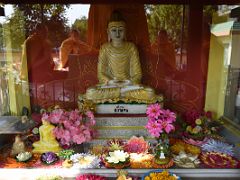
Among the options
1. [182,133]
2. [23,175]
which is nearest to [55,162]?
[23,175]

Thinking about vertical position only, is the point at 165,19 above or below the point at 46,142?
above

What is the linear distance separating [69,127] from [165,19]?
2553 millimetres

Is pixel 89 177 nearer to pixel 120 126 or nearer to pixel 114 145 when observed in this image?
pixel 114 145

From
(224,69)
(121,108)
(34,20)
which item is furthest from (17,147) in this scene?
(224,69)

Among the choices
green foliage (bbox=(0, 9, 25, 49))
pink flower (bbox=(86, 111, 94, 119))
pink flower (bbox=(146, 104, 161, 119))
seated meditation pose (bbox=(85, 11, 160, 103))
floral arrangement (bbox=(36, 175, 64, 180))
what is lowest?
floral arrangement (bbox=(36, 175, 64, 180))

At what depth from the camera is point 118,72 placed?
179 inches

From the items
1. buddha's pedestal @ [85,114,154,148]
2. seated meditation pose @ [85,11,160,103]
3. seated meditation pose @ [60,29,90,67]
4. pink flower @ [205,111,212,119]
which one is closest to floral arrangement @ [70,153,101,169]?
buddha's pedestal @ [85,114,154,148]

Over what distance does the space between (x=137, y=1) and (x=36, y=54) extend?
81.8 inches

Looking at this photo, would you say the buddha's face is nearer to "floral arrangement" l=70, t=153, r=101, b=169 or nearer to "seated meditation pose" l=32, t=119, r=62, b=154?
"seated meditation pose" l=32, t=119, r=62, b=154

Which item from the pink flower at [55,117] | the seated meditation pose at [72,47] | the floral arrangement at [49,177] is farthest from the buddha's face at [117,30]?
the floral arrangement at [49,177]

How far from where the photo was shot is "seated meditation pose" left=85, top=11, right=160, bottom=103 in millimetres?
4121

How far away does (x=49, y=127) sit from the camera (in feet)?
12.0

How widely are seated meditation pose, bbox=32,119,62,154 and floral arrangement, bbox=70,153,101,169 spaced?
1.12 ft

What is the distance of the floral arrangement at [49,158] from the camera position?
11.0 feet
